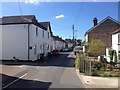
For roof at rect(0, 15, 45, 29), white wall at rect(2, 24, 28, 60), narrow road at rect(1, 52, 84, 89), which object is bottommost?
narrow road at rect(1, 52, 84, 89)

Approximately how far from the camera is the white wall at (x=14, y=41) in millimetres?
32594

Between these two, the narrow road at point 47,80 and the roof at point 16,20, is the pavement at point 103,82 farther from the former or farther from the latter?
the roof at point 16,20

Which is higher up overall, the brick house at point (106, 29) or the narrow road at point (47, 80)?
the brick house at point (106, 29)

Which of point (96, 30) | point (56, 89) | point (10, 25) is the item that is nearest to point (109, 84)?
point (56, 89)

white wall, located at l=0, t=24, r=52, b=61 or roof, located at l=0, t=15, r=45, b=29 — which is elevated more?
roof, located at l=0, t=15, r=45, b=29

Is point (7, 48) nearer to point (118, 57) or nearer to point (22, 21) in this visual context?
point (22, 21)

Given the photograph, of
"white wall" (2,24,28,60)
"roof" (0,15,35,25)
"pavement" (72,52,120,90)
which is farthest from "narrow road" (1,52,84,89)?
"roof" (0,15,35,25)

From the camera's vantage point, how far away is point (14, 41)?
3303 centimetres

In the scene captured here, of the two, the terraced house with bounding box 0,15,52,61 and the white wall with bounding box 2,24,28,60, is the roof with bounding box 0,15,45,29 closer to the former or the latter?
the terraced house with bounding box 0,15,52,61

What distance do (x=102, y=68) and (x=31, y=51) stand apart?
15.2m

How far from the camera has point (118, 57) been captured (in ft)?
94.1

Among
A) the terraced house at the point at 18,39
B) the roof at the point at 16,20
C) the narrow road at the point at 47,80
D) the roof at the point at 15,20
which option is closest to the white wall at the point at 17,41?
the terraced house at the point at 18,39

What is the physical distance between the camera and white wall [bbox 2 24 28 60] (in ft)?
107

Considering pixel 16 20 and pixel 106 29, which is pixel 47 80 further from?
pixel 106 29
